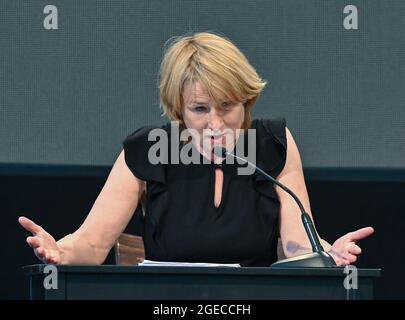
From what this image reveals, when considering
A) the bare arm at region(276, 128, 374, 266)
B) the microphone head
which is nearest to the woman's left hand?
the bare arm at region(276, 128, 374, 266)

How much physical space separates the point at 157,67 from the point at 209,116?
0.63 m

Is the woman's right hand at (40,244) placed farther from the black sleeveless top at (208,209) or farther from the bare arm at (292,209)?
the bare arm at (292,209)

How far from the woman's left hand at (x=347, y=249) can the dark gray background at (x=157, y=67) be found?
91 cm

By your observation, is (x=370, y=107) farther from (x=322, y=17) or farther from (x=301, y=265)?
(x=301, y=265)

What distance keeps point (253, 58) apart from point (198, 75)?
619 millimetres

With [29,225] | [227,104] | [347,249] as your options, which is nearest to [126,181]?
[227,104]

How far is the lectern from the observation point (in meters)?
1.63

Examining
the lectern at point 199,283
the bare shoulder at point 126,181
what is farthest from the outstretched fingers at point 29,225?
the bare shoulder at point 126,181

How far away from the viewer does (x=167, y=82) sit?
91.7 inches

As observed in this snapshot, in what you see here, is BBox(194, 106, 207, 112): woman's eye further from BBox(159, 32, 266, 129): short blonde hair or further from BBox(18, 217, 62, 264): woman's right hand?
BBox(18, 217, 62, 264): woman's right hand

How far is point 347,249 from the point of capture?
1.89m

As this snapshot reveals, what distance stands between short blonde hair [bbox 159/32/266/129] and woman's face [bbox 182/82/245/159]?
0.02 m
